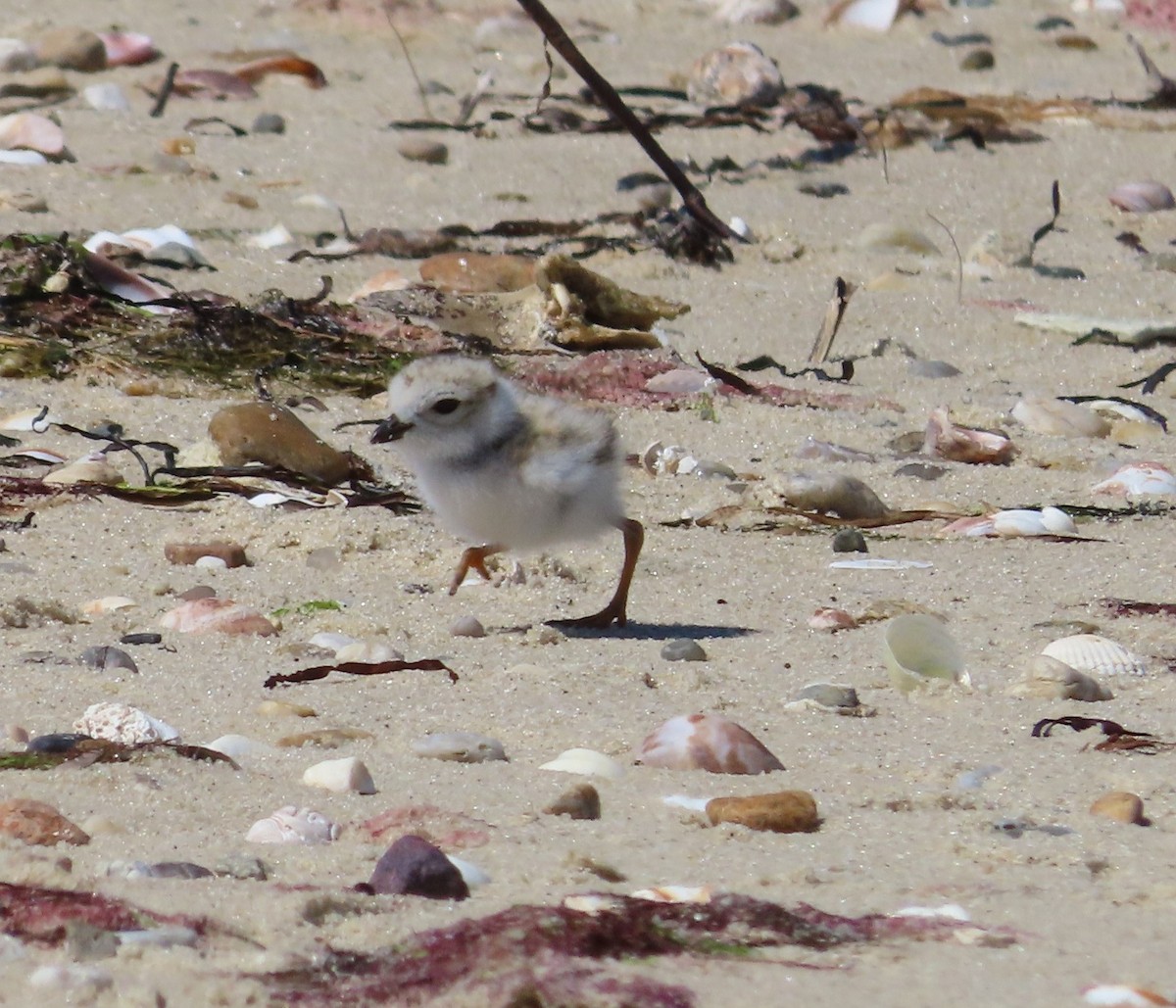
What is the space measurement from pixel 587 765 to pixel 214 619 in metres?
0.95

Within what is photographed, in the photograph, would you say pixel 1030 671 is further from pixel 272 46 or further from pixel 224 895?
pixel 272 46

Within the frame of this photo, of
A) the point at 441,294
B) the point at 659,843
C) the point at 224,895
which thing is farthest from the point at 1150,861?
the point at 441,294

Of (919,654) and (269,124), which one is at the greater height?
(919,654)

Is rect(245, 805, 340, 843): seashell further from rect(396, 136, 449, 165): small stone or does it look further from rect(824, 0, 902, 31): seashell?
rect(824, 0, 902, 31): seashell

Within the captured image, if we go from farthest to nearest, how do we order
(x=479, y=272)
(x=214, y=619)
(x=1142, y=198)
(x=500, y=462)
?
(x=1142, y=198)
(x=479, y=272)
(x=500, y=462)
(x=214, y=619)

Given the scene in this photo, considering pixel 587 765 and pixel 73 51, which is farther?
pixel 73 51

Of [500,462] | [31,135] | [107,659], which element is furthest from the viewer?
[31,135]

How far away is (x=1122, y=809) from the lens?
98.7 inches

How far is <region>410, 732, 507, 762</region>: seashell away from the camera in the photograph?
105 inches

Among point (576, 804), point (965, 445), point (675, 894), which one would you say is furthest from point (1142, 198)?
point (675, 894)

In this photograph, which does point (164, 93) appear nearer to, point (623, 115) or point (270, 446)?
point (623, 115)

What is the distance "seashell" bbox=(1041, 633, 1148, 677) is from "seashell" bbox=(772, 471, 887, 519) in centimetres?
102

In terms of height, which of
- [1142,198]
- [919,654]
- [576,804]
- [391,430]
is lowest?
[1142,198]

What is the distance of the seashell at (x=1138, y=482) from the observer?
14.7 feet
